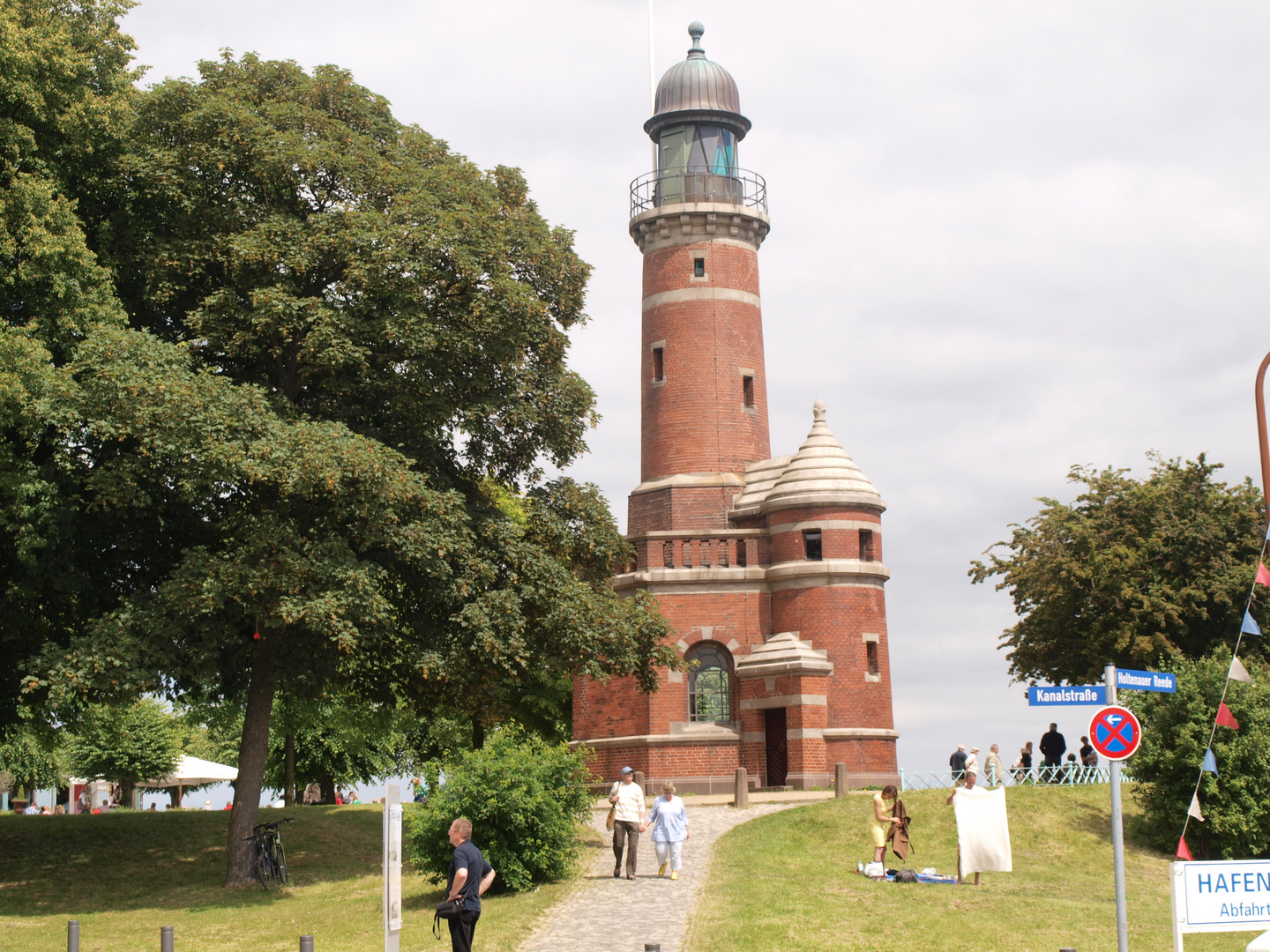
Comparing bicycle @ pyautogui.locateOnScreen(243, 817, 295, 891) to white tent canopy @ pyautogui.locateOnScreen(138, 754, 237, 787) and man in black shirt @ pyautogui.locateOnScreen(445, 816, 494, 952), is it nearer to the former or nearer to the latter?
man in black shirt @ pyautogui.locateOnScreen(445, 816, 494, 952)

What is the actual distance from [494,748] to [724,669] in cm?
1603

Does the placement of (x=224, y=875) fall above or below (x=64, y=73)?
below

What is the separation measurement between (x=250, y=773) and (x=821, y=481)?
17.6 meters

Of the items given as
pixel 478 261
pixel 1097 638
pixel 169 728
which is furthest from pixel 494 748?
pixel 169 728

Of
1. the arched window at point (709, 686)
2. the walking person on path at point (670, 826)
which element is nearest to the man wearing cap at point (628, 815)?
the walking person on path at point (670, 826)

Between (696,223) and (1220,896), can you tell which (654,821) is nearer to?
(1220,896)

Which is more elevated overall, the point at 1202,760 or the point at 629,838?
the point at 1202,760

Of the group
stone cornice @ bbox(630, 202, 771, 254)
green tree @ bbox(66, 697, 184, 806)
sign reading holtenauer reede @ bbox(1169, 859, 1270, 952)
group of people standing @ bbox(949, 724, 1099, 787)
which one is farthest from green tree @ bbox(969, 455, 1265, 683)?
Result: green tree @ bbox(66, 697, 184, 806)

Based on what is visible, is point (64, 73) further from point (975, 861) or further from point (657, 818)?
point (975, 861)

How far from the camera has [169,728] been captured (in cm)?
5578

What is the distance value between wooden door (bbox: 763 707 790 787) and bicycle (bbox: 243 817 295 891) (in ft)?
50.6

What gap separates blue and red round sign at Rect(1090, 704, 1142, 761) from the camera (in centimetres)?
1379

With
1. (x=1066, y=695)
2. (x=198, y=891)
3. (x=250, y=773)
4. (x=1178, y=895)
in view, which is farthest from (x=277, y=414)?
(x=1178, y=895)

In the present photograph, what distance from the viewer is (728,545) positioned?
36719 mm
